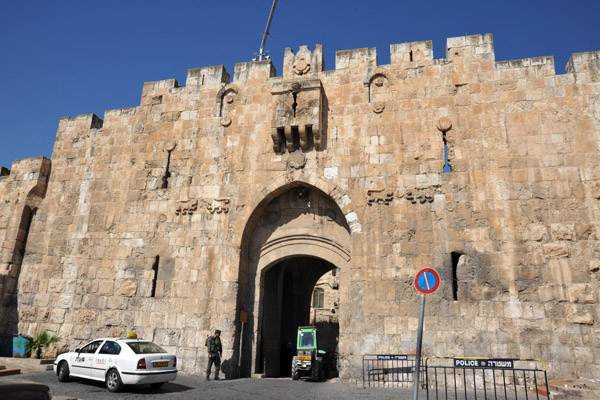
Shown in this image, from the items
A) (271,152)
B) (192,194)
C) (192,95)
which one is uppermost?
(192,95)

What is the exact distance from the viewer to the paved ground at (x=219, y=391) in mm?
8492

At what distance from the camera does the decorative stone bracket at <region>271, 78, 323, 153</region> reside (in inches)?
490

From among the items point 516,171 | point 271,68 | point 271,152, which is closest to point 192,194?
point 271,152

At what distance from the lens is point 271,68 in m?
14.0

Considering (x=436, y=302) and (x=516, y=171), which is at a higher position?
(x=516, y=171)

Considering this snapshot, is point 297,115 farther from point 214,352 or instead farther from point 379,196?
point 214,352

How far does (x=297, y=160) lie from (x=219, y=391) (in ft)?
21.4

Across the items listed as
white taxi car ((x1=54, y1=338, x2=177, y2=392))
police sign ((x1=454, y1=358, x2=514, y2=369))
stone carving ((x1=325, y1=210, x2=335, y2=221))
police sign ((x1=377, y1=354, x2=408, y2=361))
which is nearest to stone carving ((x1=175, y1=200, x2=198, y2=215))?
stone carving ((x1=325, y1=210, x2=335, y2=221))

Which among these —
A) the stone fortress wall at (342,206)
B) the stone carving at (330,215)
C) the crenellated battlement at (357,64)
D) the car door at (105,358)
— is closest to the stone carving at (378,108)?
the stone fortress wall at (342,206)

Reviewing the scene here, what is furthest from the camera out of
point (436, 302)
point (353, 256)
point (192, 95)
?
point (192, 95)

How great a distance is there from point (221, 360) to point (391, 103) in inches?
339

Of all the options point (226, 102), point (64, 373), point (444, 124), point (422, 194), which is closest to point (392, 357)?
point (422, 194)

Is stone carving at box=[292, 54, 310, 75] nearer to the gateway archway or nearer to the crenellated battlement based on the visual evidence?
the crenellated battlement

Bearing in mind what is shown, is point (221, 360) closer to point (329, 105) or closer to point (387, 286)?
point (387, 286)
